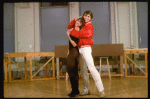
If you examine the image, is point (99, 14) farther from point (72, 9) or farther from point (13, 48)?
point (13, 48)

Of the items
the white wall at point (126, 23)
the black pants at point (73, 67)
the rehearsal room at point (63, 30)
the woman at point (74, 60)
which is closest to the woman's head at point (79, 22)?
the woman at point (74, 60)

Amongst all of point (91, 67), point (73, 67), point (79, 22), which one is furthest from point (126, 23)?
point (73, 67)

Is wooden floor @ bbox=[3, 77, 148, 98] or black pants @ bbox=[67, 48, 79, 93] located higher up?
black pants @ bbox=[67, 48, 79, 93]

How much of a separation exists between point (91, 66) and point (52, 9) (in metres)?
4.37

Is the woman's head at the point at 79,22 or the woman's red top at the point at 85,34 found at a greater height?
the woman's head at the point at 79,22

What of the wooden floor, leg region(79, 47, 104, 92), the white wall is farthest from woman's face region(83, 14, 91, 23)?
the white wall

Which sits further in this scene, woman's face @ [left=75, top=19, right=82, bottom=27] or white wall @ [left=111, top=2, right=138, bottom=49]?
white wall @ [left=111, top=2, right=138, bottom=49]

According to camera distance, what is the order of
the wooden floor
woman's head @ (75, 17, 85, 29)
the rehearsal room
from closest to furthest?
woman's head @ (75, 17, 85, 29) → the wooden floor → the rehearsal room

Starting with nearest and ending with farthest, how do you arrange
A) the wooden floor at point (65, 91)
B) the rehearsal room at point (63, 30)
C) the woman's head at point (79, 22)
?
the woman's head at point (79, 22) < the wooden floor at point (65, 91) < the rehearsal room at point (63, 30)

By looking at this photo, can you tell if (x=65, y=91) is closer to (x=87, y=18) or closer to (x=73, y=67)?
(x=73, y=67)

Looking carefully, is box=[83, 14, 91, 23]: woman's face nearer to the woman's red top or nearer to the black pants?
the woman's red top

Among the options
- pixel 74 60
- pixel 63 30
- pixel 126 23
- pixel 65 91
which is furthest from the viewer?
pixel 63 30

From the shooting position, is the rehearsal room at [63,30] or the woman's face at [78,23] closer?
the woman's face at [78,23]

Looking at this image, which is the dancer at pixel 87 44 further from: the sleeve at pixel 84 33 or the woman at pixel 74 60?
the woman at pixel 74 60
